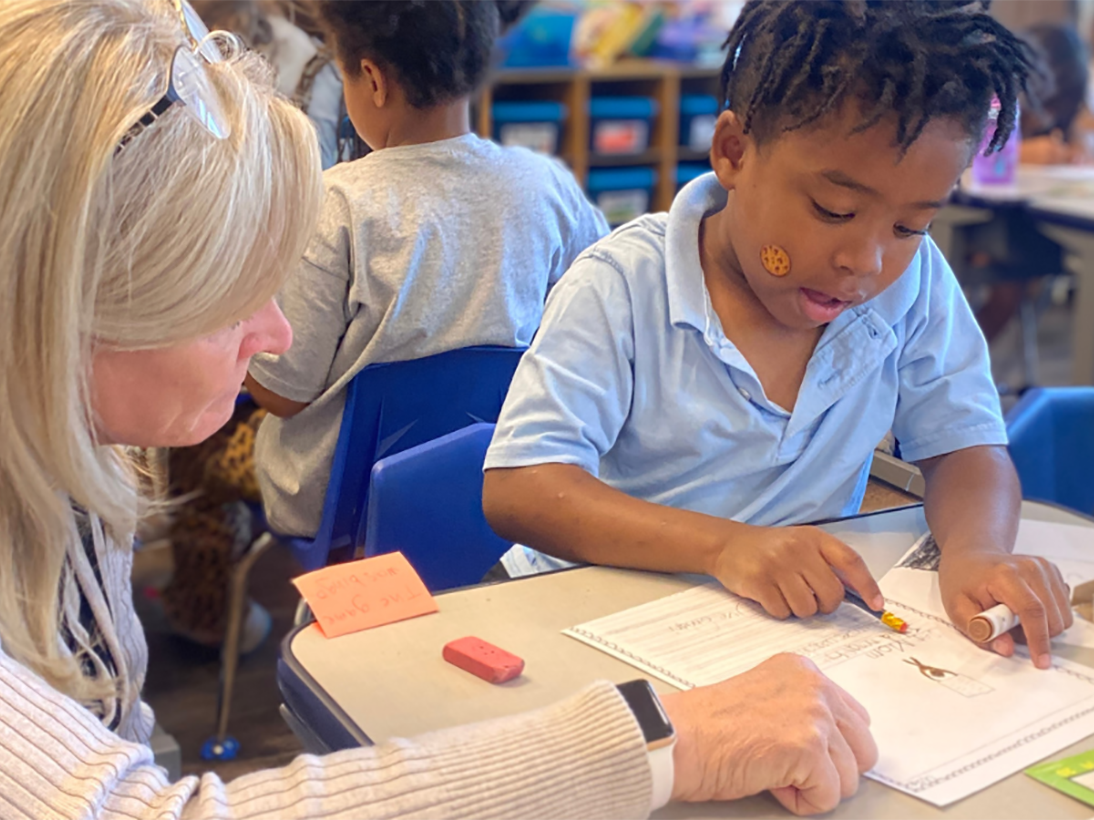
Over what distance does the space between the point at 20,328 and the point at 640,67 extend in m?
3.73

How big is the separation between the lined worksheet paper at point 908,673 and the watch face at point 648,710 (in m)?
0.10

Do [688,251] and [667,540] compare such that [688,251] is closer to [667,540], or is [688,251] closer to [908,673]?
[667,540]

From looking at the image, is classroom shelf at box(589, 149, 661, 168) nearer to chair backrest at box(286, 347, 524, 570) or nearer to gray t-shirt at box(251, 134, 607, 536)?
gray t-shirt at box(251, 134, 607, 536)

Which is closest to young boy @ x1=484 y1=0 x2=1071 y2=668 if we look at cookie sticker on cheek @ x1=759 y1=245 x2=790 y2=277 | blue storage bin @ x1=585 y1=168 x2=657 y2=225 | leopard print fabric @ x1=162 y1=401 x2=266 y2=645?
cookie sticker on cheek @ x1=759 y1=245 x2=790 y2=277

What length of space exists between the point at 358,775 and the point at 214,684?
64.3 inches

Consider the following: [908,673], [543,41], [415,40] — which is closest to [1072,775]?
[908,673]

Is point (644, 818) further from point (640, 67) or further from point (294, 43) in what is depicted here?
point (640, 67)

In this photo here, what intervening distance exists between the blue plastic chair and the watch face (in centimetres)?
107

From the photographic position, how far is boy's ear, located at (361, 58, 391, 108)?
1.48 m

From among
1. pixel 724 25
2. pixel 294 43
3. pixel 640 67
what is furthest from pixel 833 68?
pixel 724 25

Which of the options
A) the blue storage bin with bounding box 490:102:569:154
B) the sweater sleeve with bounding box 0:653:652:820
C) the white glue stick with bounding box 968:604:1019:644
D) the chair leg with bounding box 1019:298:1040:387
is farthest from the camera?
the blue storage bin with bounding box 490:102:569:154

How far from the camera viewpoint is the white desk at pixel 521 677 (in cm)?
65

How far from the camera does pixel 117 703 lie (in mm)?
915

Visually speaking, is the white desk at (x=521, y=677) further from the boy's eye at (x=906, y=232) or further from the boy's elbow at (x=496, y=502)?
the boy's eye at (x=906, y=232)
